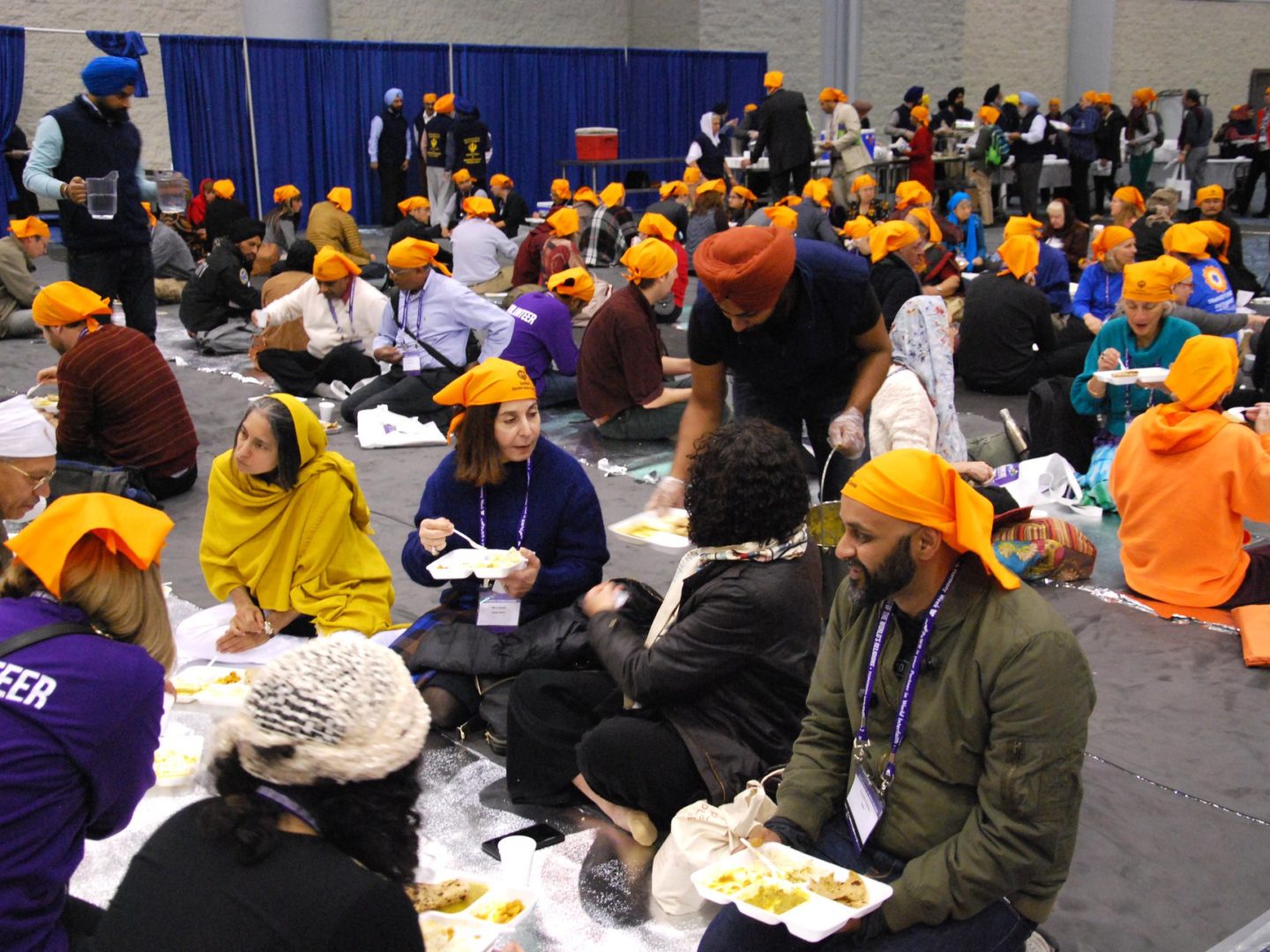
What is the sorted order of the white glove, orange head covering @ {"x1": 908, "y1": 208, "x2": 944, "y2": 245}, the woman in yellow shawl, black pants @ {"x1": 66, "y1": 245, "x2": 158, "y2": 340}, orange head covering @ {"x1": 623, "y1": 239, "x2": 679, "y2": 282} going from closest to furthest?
the white glove, the woman in yellow shawl, orange head covering @ {"x1": 623, "y1": 239, "x2": 679, "y2": 282}, black pants @ {"x1": 66, "y1": 245, "x2": 158, "y2": 340}, orange head covering @ {"x1": 908, "y1": 208, "x2": 944, "y2": 245}

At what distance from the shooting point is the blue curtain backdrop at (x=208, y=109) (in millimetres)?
15148

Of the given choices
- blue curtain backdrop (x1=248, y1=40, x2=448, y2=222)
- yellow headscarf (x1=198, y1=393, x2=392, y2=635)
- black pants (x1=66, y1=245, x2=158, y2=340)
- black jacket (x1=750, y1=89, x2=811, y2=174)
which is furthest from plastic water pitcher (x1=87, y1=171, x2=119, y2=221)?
blue curtain backdrop (x1=248, y1=40, x2=448, y2=222)

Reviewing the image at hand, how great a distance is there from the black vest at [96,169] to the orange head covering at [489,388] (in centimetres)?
422

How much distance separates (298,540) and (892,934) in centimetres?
268

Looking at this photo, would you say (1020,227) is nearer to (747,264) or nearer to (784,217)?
(784,217)

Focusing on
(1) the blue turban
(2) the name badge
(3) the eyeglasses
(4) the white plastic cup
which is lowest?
(4) the white plastic cup

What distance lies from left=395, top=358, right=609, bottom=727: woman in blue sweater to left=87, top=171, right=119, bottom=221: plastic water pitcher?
408 centimetres

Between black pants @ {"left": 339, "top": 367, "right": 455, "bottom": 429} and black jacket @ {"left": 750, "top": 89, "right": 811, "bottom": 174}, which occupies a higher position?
black jacket @ {"left": 750, "top": 89, "right": 811, "bottom": 174}

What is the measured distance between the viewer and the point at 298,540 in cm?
447

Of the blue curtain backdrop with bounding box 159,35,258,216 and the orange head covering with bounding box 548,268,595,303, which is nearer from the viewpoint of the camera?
the orange head covering with bounding box 548,268,595,303

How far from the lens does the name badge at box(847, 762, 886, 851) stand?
2.59 metres

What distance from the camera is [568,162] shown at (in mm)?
18031

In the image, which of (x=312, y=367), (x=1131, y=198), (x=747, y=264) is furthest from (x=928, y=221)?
(x=747, y=264)

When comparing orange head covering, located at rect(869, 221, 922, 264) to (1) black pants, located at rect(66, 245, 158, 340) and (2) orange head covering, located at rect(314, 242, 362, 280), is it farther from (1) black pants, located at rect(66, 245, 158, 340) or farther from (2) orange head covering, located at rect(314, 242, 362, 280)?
(1) black pants, located at rect(66, 245, 158, 340)
